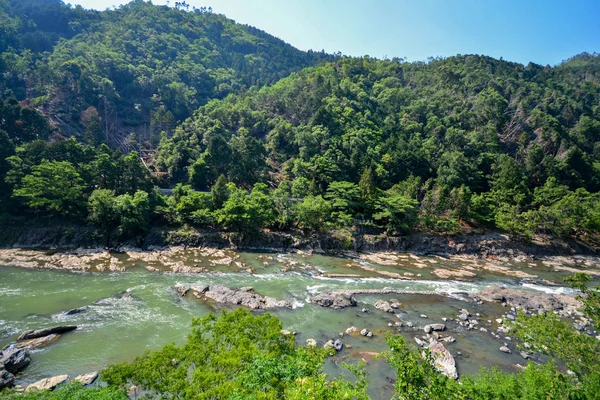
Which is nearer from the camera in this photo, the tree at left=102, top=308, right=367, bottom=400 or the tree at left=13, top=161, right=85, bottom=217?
the tree at left=102, top=308, right=367, bottom=400

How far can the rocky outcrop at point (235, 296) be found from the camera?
26.9 m

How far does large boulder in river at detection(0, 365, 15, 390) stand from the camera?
15.9 metres

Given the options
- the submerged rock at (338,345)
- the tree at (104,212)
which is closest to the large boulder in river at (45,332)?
the submerged rock at (338,345)

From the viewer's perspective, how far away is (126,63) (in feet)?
334

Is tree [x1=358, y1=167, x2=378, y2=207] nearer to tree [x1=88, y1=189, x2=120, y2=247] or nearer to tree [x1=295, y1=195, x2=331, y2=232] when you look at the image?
tree [x1=295, y1=195, x2=331, y2=232]

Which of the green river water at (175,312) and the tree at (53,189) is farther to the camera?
the tree at (53,189)

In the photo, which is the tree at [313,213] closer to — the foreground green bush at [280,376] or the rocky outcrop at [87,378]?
the foreground green bush at [280,376]

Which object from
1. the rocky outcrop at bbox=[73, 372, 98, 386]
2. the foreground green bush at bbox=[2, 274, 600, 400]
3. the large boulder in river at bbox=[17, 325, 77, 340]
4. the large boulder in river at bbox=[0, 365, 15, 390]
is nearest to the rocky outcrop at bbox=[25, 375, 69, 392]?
the rocky outcrop at bbox=[73, 372, 98, 386]

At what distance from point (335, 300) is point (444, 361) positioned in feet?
34.3

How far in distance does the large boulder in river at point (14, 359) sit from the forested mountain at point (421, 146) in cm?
3901

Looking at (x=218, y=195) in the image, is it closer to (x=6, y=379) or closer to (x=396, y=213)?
(x=396, y=213)

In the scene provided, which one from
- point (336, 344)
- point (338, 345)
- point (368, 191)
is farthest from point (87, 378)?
point (368, 191)

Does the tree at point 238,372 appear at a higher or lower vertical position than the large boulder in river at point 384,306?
higher

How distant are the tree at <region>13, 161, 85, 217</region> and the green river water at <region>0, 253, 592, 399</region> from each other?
34.6 ft
